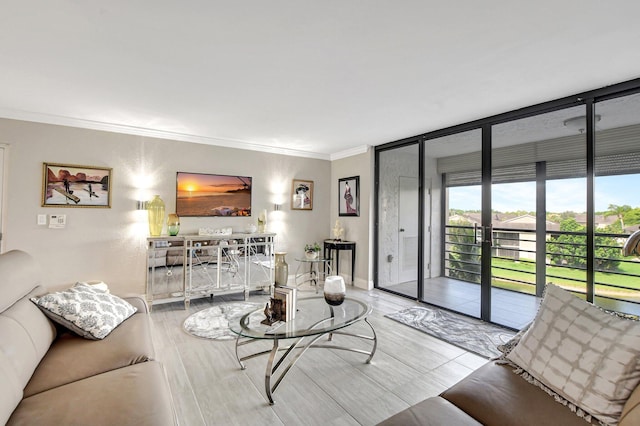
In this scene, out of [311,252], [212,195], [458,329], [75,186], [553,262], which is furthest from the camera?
[311,252]

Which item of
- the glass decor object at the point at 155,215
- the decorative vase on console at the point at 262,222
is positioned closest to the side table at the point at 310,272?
the decorative vase on console at the point at 262,222

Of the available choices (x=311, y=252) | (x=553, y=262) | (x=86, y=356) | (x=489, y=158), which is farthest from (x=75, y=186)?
(x=553, y=262)

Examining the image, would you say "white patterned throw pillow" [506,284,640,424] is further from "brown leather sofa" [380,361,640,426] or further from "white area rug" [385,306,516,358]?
"white area rug" [385,306,516,358]

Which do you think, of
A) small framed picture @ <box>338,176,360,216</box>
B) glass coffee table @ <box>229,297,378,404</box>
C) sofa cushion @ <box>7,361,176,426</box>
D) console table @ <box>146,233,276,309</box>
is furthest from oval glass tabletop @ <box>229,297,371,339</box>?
small framed picture @ <box>338,176,360,216</box>

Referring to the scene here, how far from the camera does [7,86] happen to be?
273 cm

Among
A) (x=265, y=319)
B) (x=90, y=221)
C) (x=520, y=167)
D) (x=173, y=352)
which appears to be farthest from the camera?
(x=90, y=221)

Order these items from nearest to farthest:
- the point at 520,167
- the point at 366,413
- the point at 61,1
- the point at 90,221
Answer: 1. the point at 61,1
2. the point at 366,413
3. the point at 520,167
4. the point at 90,221

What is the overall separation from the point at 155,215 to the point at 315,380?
3.06 m

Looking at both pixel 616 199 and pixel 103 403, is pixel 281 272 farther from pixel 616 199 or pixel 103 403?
pixel 616 199

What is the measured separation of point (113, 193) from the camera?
3895 mm

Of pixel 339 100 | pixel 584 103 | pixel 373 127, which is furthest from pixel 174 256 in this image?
pixel 584 103

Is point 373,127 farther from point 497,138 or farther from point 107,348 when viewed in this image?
point 107,348

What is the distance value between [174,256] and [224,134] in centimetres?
186

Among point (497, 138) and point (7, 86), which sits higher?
point (7, 86)
